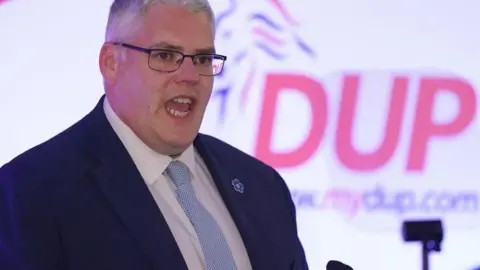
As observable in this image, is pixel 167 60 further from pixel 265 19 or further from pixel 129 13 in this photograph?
pixel 265 19

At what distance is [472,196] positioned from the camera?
9.41 ft

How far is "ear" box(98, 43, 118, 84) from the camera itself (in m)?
1.79

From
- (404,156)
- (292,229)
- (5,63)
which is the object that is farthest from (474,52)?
(5,63)

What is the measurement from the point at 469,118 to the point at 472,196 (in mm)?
289

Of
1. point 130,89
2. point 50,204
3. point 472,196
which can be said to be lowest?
point 472,196

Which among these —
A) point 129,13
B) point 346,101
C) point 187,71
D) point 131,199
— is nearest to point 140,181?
point 131,199

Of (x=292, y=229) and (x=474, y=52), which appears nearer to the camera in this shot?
(x=292, y=229)

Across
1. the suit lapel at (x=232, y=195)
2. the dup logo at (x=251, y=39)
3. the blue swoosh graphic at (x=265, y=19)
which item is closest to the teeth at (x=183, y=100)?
the suit lapel at (x=232, y=195)

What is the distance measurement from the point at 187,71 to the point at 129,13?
0.64 ft

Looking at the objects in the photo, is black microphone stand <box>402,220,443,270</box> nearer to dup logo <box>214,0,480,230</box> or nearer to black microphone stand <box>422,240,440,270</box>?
black microphone stand <box>422,240,440,270</box>

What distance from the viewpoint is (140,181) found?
1.73 meters

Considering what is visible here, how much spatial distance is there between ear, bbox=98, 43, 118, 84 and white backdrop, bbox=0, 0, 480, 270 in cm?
89

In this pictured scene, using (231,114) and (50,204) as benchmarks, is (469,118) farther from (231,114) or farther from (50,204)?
(50,204)

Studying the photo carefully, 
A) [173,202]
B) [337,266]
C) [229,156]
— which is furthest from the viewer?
[229,156]
